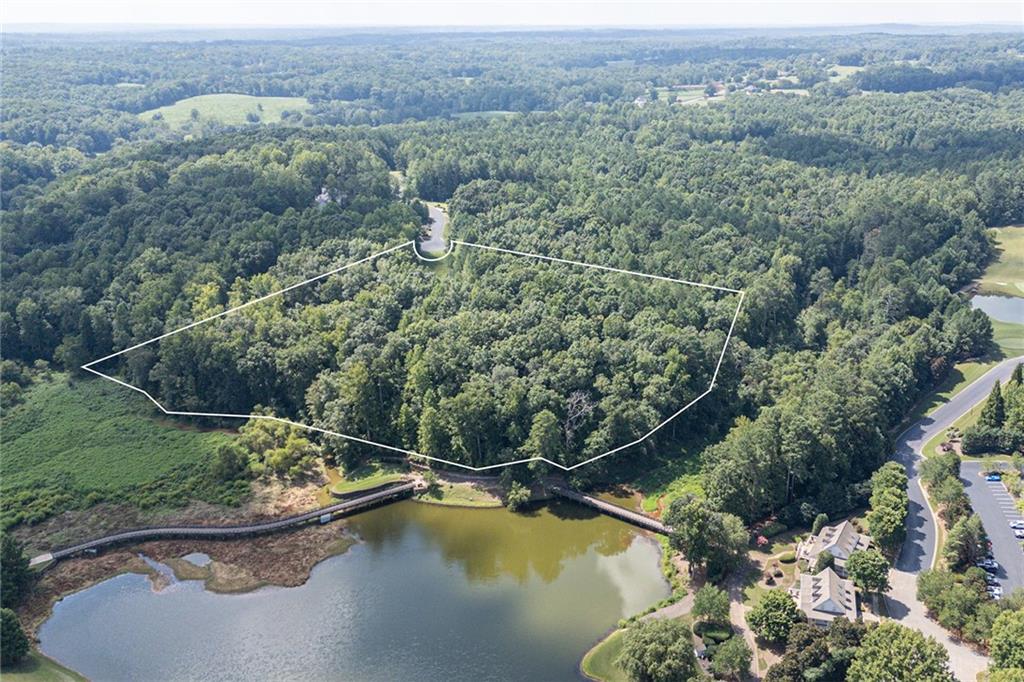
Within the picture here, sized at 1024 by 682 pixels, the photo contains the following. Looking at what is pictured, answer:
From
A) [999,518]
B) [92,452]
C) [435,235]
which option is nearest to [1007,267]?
[999,518]

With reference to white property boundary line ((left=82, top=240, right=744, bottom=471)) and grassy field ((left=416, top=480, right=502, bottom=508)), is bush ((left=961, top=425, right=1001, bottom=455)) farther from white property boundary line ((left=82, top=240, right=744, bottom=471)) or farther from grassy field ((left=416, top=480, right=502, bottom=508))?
grassy field ((left=416, top=480, right=502, bottom=508))

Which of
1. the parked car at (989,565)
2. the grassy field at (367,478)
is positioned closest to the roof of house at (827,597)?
the parked car at (989,565)

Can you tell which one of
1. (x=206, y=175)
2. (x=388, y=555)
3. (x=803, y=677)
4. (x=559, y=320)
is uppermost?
(x=206, y=175)

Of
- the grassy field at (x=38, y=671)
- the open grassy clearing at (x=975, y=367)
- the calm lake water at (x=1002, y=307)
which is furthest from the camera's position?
the calm lake water at (x=1002, y=307)

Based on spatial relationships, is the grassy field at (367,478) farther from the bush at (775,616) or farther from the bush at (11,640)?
the bush at (775,616)

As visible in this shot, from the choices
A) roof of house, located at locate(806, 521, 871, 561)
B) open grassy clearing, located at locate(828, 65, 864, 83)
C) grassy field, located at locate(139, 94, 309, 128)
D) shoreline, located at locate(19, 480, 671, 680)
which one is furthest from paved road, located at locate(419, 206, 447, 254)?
open grassy clearing, located at locate(828, 65, 864, 83)

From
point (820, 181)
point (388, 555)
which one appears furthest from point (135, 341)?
point (820, 181)

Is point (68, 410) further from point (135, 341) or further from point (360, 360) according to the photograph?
point (360, 360)
